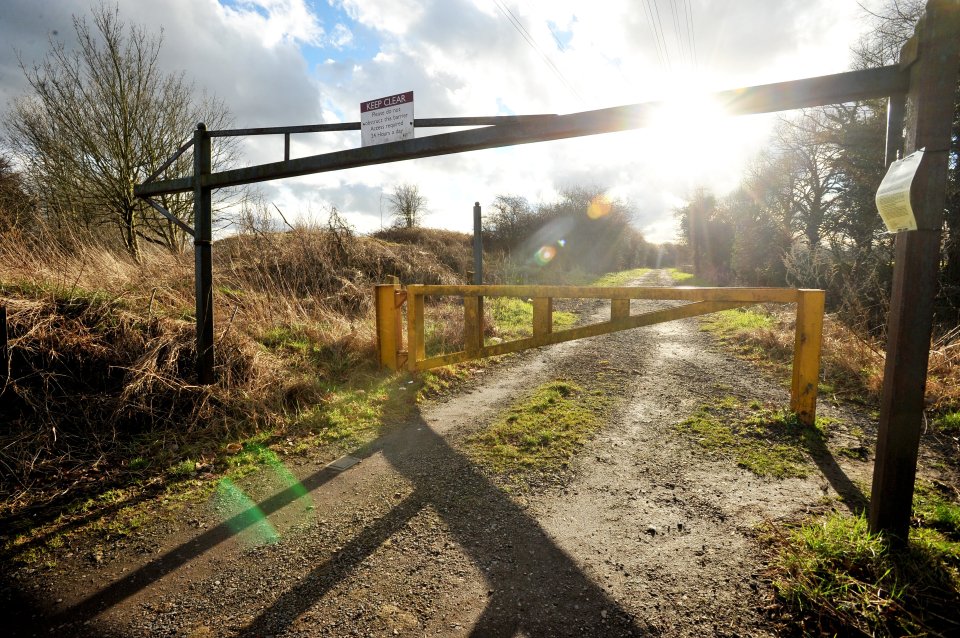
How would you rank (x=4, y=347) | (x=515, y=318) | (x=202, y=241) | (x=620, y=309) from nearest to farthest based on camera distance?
1. (x=4, y=347)
2. (x=620, y=309)
3. (x=202, y=241)
4. (x=515, y=318)

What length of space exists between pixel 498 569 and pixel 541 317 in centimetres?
289

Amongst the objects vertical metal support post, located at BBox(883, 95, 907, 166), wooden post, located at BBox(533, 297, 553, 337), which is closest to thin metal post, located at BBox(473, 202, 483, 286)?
wooden post, located at BBox(533, 297, 553, 337)

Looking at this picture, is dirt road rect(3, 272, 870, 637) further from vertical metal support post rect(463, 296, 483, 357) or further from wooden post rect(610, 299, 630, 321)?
vertical metal support post rect(463, 296, 483, 357)

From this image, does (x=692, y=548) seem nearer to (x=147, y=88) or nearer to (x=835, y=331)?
(x=835, y=331)

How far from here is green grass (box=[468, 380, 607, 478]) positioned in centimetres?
344

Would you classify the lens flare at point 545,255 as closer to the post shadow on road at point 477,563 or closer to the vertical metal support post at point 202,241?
the vertical metal support post at point 202,241

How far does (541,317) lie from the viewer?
473 centimetres

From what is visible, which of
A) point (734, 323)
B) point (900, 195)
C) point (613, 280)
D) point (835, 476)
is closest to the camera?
point (900, 195)

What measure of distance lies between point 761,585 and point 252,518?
115 inches

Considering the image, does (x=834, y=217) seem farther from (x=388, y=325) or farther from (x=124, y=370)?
(x=124, y=370)

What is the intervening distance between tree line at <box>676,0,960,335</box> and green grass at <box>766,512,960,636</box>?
3440mm

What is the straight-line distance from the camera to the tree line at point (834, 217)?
8336 millimetres

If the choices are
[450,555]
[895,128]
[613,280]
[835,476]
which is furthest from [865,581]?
[613,280]

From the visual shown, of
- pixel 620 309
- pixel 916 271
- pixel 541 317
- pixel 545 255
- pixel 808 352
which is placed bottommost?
pixel 808 352
